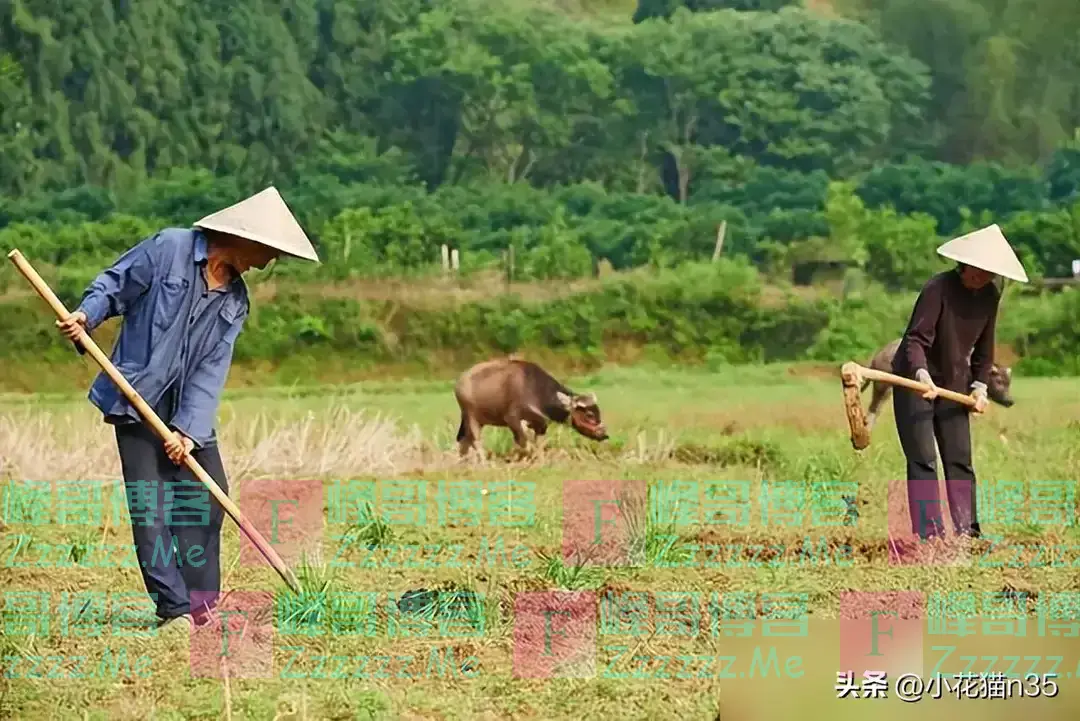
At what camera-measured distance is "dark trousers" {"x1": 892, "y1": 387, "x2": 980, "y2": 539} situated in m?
5.96

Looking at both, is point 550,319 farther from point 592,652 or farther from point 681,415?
point 592,652

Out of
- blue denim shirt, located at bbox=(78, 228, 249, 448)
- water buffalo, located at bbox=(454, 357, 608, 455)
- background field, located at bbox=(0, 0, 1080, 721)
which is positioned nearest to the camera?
blue denim shirt, located at bbox=(78, 228, 249, 448)

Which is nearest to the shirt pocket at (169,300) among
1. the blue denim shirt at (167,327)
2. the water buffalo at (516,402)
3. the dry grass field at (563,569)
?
the blue denim shirt at (167,327)

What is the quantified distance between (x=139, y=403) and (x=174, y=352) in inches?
8.3

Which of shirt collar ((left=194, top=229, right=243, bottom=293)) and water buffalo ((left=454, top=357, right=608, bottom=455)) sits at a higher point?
shirt collar ((left=194, top=229, right=243, bottom=293))

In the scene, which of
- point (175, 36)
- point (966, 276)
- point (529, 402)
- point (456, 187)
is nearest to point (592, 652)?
point (966, 276)

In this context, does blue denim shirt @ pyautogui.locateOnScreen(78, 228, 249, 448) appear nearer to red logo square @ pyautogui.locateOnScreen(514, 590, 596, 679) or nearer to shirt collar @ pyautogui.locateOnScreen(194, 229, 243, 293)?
shirt collar @ pyautogui.locateOnScreen(194, 229, 243, 293)

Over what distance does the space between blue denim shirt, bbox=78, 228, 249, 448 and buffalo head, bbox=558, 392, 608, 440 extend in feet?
11.9

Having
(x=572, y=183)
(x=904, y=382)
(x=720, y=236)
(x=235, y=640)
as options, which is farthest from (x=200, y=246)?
(x=720, y=236)

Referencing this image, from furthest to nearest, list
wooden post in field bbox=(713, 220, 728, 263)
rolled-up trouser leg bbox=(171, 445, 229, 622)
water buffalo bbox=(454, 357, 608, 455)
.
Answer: wooden post in field bbox=(713, 220, 728, 263) < water buffalo bbox=(454, 357, 608, 455) < rolled-up trouser leg bbox=(171, 445, 229, 622)

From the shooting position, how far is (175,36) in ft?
31.7

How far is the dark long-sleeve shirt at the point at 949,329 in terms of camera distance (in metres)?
5.90

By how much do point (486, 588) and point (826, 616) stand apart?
41.0 inches

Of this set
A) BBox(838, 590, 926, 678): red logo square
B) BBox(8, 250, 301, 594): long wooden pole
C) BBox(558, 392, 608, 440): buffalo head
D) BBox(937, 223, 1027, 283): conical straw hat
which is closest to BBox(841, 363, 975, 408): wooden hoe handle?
BBox(937, 223, 1027, 283): conical straw hat
